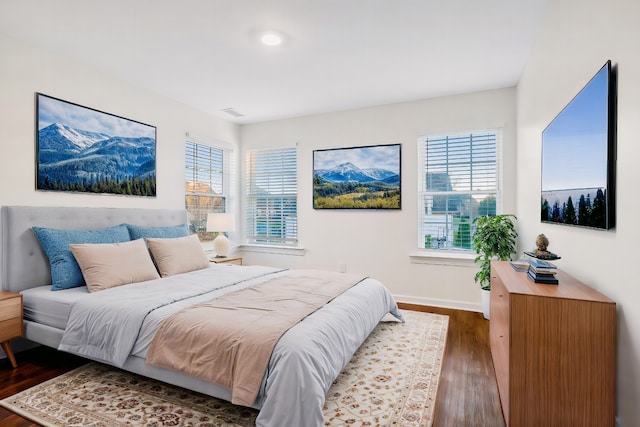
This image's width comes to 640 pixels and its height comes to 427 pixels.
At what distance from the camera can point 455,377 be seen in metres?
2.48

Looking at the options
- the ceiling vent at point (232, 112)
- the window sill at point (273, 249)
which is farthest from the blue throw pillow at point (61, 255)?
the window sill at point (273, 249)

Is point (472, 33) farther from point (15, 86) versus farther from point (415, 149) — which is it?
point (15, 86)

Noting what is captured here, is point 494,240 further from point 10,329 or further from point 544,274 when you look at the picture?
point 10,329

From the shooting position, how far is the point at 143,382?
238 cm

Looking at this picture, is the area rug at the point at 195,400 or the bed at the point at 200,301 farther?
the area rug at the point at 195,400

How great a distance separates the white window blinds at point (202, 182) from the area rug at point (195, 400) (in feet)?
7.99

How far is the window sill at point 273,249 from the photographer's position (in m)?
5.16

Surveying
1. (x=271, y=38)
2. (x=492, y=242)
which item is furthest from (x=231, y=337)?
(x=492, y=242)

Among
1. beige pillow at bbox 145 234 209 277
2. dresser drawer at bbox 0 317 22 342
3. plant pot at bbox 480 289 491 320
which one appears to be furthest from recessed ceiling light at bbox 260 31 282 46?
plant pot at bbox 480 289 491 320

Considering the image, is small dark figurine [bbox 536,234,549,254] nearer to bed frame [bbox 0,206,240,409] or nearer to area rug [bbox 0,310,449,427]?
area rug [bbox 0,310,449,427]

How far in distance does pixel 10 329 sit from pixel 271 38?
2918 mm

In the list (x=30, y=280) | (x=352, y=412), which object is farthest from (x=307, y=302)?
(x=30, y=280)

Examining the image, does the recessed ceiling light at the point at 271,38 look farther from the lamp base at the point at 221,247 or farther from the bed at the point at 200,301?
the lamp base at the point at 221,247

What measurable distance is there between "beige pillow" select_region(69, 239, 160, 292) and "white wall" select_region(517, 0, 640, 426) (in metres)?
3.21
